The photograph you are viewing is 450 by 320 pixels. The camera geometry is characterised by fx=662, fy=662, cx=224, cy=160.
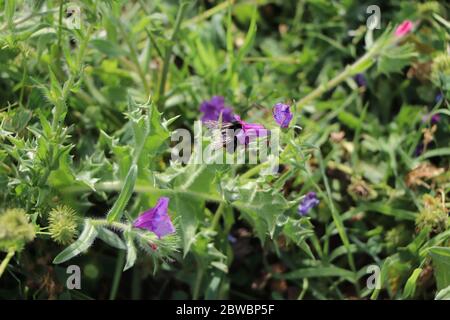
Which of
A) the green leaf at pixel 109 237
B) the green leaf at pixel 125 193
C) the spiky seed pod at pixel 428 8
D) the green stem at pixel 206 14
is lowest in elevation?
the green leaf at pixel 109 237

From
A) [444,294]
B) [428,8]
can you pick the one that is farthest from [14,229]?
[428,8]

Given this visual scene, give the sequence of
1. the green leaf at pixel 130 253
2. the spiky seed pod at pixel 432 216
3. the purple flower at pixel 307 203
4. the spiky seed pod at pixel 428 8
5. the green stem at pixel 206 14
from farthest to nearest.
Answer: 1. the green stem at pixel 206 14
2. the spiky seed pod at pixel 428 8
3. the purple flower at pixel 307 203
4. the spiky seed pod at pixel 432 216
5. the green leaf at pixel 130 253

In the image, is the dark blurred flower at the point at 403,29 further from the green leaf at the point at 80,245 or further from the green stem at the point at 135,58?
the green leaf at the point at 80,245

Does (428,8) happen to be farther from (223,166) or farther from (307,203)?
(223,166)

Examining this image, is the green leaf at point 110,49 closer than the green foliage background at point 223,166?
No

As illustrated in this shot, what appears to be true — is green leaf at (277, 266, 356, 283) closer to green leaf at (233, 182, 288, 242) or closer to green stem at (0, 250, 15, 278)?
green leaf at (233, 182, 288, 242)

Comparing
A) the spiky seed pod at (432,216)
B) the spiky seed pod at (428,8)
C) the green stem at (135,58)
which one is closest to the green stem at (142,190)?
the green stem at (135,58)
